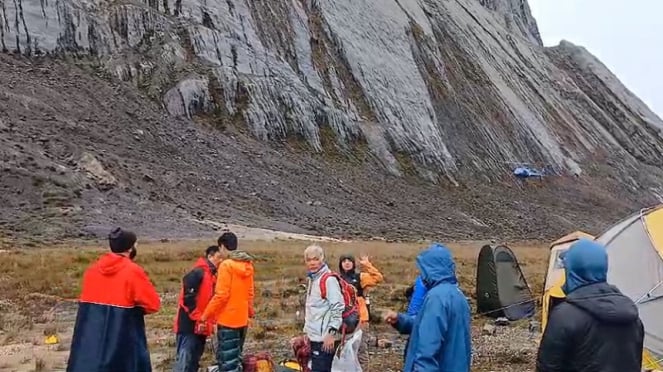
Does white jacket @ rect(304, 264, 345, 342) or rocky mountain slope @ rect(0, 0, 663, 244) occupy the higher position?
rocky mountain slope @ rect(0, 0, 663, 244)

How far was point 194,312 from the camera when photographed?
8.59 metres

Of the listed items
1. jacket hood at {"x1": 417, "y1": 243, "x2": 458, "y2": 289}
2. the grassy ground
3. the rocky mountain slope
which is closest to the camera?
jacket hood at {"x1": 417, "y1": 243, "x2": 458, "y2": 289}

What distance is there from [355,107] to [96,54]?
62.3 ft

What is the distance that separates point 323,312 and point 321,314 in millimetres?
27

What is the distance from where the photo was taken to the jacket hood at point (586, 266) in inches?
183

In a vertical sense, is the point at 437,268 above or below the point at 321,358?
above

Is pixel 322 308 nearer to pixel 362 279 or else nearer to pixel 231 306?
pixel 231 306

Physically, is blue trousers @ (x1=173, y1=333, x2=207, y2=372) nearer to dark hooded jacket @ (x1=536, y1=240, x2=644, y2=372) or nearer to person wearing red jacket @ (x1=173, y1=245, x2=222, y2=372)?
person wearing red jacket @ (x1=173, y1=245, x2=222, y2=372)

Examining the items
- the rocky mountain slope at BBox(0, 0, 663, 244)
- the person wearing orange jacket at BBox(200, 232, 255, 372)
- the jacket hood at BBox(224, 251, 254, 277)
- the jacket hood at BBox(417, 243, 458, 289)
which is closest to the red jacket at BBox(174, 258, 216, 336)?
the person wearing orange jacket at BBox(200, 232, 255, 372)

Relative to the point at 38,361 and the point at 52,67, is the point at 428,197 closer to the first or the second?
the point at 52,67

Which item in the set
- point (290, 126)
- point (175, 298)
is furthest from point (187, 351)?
point (290, 126)

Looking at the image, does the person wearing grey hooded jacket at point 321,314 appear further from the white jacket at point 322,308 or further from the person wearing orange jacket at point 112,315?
the person wearing orange jacket at point 112,315

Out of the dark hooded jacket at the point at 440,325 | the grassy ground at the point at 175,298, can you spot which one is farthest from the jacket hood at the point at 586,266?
the grassy ground at the point at 175,298

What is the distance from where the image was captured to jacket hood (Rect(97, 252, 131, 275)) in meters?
6.53
